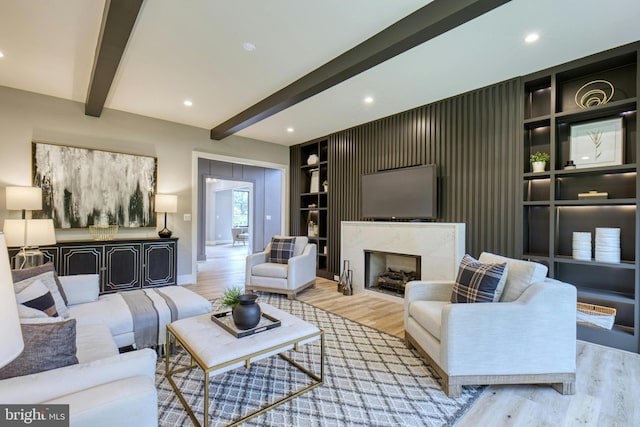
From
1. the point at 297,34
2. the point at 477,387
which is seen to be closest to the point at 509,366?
the point at 477,387

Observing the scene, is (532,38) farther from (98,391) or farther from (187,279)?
(187,279)

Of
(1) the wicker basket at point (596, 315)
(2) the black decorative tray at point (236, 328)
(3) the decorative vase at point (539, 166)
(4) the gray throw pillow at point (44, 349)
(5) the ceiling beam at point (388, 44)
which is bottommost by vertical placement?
(1) the wicker basket at point (596, 315)

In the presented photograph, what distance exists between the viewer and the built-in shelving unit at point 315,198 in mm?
5930

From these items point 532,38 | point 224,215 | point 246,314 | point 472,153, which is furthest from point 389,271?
point 224,215

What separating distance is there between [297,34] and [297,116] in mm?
2139

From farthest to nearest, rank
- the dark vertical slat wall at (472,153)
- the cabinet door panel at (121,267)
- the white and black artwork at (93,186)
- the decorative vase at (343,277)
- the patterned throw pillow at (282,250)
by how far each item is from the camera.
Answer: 1. the decorative vase at (343,277)
2. the patterned throw pillow at (282,250)
3. the cabinet door panel at (121,267)
4. the white and black artwork at (93,186)
5. the dark vertical slat wall at (472,153)

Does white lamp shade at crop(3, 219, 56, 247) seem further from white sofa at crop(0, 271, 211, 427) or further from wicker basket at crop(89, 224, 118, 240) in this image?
white sofa at crop(0, 271, 211, 427)

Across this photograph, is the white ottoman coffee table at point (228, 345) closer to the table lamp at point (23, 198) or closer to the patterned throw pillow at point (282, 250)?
the patterned throw pillow at point (282, 250)

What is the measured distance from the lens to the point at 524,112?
3.35 metres

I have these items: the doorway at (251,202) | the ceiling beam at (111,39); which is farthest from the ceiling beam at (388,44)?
the doorway at (251,202)

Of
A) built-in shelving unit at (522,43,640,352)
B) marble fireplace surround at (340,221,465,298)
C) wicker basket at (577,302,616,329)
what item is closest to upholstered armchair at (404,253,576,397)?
wicker basket at (577,302,616,329)

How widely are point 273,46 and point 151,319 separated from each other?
2587mm

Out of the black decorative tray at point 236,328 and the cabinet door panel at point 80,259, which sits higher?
the cabinet door panel at point 80,259

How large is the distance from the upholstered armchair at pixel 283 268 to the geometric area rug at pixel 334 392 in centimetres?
162
